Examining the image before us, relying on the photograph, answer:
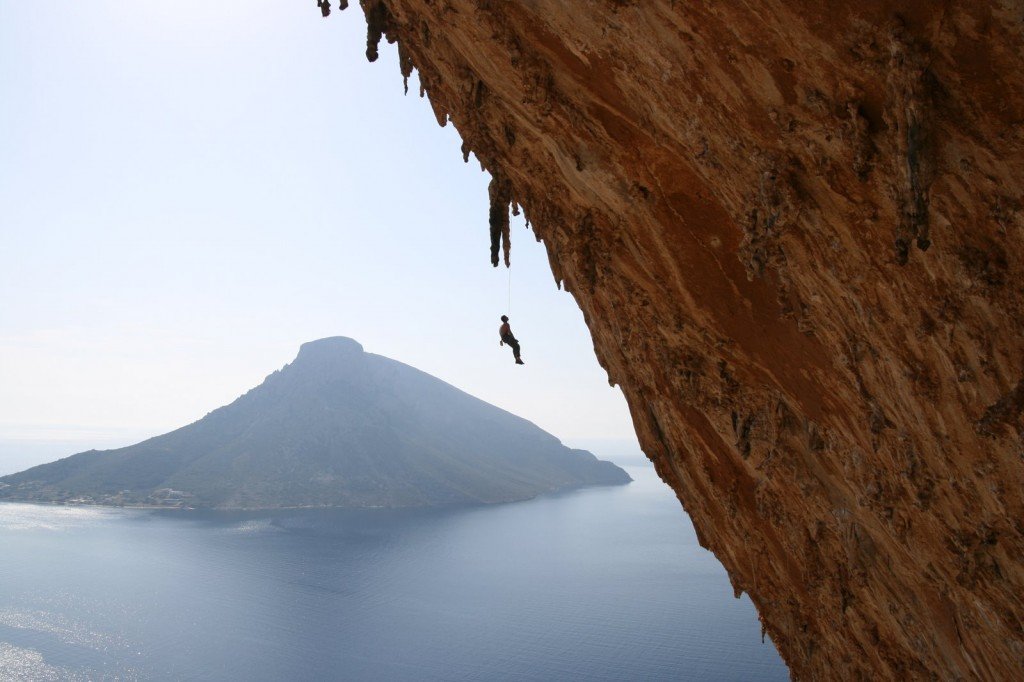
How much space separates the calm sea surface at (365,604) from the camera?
50.2 m

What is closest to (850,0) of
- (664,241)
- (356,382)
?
(664,241)

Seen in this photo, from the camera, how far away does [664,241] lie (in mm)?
8742

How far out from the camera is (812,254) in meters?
6.75

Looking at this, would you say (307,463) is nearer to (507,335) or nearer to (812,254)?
(507,335)

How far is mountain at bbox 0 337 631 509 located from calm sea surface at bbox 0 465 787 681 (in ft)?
91.7

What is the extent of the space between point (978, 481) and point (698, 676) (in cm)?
4838

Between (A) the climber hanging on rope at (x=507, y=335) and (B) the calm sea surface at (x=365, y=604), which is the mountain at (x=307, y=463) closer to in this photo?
(B) the calm sea surface at (x=365, y=604)

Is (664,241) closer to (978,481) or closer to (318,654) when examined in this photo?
(978,481)

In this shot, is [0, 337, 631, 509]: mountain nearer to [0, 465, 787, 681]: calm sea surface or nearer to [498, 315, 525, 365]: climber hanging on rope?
[0, 465, 787, 681]: calm sea surface

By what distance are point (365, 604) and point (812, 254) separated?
7191cm

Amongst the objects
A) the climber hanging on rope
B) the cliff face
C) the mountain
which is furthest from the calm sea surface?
the cliff face

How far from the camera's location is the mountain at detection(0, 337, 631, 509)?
5591 inches

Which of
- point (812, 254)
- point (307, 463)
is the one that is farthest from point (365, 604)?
point (307, 463)

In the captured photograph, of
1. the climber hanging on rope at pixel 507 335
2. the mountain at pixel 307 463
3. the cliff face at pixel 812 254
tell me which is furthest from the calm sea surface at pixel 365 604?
the cliff face at pixel 812 254
